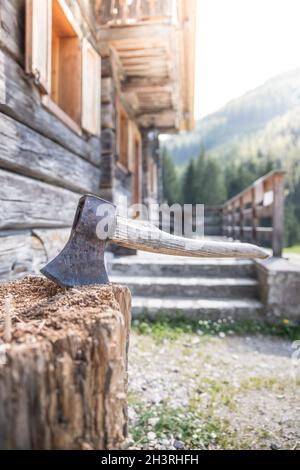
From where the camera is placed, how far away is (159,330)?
329 centimetres

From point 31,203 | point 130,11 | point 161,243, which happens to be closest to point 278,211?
point 161,243

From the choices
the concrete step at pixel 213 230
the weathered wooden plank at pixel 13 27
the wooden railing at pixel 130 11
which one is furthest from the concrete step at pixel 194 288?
the concrete step at pixel 213 230

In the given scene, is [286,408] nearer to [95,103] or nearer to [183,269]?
[183,269]

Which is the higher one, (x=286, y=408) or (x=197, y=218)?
(x=197, y=218)

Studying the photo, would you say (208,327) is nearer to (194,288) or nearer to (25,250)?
(194,288)

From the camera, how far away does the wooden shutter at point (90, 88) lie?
3438 mm

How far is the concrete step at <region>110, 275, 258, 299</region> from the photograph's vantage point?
389cm

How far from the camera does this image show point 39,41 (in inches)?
92.1

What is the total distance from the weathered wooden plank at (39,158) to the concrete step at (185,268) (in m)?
1.31

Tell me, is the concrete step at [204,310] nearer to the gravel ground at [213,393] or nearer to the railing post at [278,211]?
the gravel ground at [213,393]

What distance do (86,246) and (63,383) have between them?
0.63m
